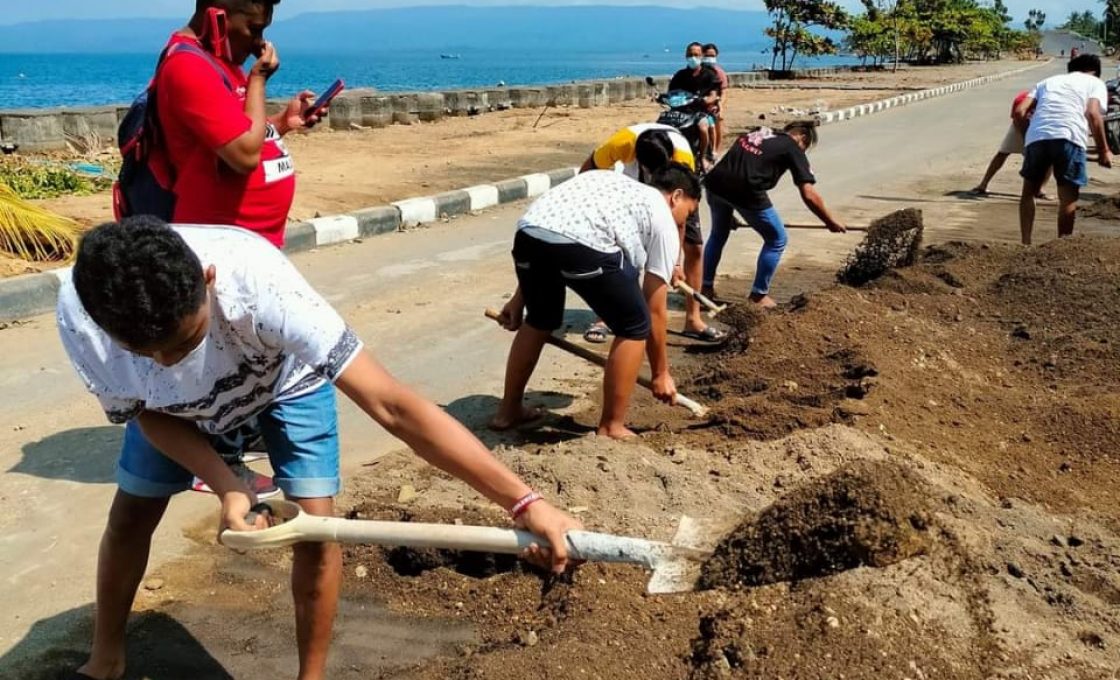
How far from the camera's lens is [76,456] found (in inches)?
161

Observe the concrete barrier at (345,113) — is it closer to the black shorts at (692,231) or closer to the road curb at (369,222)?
the road curb at (369,222)

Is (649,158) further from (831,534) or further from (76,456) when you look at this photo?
(76,456)

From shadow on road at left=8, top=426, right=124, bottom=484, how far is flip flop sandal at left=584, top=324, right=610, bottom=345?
8.05 feet

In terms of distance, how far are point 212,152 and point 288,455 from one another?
3.77 ft

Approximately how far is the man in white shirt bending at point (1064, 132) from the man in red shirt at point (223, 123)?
6436mm

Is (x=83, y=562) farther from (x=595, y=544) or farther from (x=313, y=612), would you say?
(x=595, y=544)

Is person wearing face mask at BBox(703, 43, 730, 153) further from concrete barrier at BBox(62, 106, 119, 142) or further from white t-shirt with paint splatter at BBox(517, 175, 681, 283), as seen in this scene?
concrete barrier at BBox(62, 106, 119, 142)

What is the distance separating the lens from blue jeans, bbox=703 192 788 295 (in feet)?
20.5

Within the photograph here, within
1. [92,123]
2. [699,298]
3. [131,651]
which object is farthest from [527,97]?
[131,651]

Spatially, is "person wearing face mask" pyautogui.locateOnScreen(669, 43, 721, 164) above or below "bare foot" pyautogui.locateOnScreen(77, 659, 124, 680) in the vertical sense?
above

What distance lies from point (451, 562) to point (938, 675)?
152 cm

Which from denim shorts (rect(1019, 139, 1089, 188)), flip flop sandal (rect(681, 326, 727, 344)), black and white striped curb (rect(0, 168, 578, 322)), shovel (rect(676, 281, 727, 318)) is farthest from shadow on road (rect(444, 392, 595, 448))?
denim shorts (rect(1019, 139, 1089, 188))

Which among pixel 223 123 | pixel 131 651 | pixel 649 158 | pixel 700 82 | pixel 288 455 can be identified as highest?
pixel 700 82

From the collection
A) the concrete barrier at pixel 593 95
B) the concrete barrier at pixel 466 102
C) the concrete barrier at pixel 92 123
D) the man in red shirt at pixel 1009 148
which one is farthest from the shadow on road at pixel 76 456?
the concrete barrier at pixel 593 95
